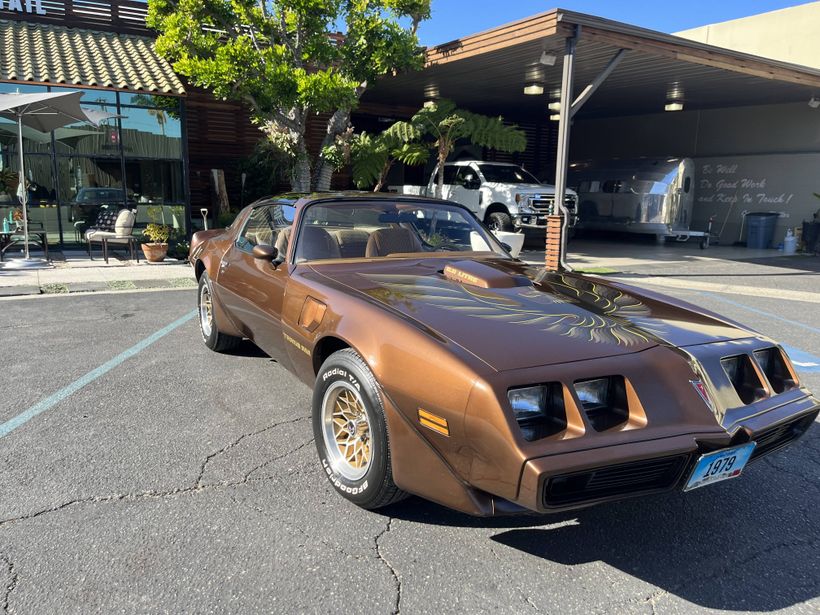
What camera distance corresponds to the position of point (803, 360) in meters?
5.52

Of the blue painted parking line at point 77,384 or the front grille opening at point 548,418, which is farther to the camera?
the blue painted parking line at point 77,384

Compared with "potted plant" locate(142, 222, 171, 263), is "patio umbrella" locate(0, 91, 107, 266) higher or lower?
higher

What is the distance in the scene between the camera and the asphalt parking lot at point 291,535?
7.48 ft

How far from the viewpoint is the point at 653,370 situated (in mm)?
2424

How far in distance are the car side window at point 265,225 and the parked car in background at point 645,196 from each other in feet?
47.0

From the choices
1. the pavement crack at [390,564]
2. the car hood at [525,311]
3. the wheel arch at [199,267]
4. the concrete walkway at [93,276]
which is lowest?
the pavement crack at [390,564]

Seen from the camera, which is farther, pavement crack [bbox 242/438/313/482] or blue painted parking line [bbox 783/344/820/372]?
blue painted parking line [bbox 783/344/820/372]

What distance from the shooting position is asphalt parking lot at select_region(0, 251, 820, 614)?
2.28 metres

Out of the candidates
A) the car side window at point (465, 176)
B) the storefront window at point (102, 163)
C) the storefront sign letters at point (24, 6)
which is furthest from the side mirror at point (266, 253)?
the storefront sign letters at point (24, 6)

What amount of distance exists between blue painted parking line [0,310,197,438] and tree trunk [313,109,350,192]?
7.04 metres

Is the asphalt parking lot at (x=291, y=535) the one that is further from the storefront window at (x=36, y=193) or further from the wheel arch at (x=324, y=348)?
the storefront window at (x=36, y=193)

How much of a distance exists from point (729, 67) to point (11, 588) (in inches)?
517

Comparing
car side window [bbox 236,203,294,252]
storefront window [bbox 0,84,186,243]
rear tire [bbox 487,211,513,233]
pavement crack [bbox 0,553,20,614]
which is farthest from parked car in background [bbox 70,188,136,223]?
pavement crack [bbox 0,553,20,614]

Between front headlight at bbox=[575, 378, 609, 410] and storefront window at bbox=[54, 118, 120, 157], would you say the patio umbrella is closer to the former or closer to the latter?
storefront window at bbox=[54, 118, 120, 157]
